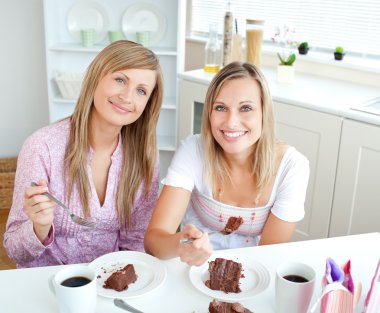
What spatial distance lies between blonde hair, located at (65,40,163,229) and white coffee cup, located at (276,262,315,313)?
727 millimetres

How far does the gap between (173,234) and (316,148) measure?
3.61 ft

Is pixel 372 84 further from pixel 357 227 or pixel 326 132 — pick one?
pixel 357 227

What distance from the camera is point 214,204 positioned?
1.65 meters

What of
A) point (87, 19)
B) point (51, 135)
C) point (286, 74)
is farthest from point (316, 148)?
point (87, 19)

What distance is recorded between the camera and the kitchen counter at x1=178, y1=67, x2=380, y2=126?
217cm

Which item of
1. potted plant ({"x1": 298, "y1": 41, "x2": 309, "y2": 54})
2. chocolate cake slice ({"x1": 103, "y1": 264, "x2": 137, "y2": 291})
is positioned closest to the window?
potted plant ({"x1": 298, "y1": 41, "x2": 309, "y2": 54})

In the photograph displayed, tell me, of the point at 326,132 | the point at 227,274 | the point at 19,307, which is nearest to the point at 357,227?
the point at 326,132

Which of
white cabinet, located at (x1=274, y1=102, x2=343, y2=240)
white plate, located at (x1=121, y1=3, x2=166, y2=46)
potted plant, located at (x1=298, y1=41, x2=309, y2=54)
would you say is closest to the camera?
white cabinet, located at (x1=274, y1=102, x2=343, y2=240)

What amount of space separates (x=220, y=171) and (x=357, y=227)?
90cm

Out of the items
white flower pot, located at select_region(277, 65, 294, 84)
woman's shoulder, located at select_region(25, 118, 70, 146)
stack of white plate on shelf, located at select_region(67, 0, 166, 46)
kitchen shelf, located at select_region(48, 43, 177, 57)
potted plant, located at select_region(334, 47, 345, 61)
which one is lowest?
woman's shoulder, located at select_region(25, 118, 70, 146)

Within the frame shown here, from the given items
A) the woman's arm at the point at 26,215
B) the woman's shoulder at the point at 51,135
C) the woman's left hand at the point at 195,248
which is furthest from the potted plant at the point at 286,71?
the woman's left hand at the point at 195,248

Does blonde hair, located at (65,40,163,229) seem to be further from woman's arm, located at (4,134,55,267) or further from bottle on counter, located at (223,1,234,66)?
bottle on counter, located at (223,1,234,66)

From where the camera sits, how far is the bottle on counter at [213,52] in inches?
110

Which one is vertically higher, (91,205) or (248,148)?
(248,148)
